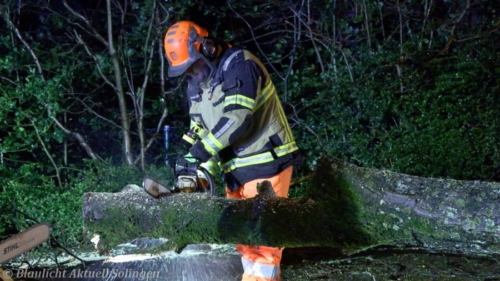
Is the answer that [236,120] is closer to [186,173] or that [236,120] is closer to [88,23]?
[186,173]

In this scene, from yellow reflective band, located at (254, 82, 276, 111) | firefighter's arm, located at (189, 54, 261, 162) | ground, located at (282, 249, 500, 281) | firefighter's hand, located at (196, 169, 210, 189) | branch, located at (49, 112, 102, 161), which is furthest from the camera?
branch, located at (49, 112, 102, 161)

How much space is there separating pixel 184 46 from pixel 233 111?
571mm

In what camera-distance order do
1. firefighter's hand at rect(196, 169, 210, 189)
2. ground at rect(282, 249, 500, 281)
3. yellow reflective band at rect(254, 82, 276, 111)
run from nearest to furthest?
firefighter's hand at rect(196, 169, 210, 189) < yellow reflective band at rect(254, 82, 276, 111) < ground at rect(282, 249, 500, 281)

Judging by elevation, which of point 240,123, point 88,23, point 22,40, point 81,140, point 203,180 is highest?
point 88,23

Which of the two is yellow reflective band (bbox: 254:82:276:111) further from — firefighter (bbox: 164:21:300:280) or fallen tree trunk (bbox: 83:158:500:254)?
fallen tree trunk (bbox: 83:158:500:254)

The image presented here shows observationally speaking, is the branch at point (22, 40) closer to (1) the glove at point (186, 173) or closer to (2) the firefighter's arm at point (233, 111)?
(1) the glove at point (186, 173)

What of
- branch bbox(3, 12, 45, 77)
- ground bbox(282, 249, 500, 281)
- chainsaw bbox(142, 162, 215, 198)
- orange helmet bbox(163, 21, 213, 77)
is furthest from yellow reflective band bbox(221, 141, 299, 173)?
branch bbox(3, 12, 45, 77)

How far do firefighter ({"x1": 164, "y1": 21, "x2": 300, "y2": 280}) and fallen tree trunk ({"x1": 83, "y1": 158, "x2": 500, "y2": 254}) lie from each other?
3.19 ft

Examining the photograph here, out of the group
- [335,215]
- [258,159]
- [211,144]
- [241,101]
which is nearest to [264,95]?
[241,101]

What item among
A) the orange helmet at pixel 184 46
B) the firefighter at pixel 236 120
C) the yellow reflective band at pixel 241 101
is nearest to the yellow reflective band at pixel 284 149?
the firefighter at pixel 236 120

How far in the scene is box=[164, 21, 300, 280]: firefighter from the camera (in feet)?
12.5

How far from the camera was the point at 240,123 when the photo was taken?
12.3 feet

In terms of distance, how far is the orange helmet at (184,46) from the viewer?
390 cm

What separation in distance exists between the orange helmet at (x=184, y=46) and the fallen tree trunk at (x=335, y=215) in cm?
124
